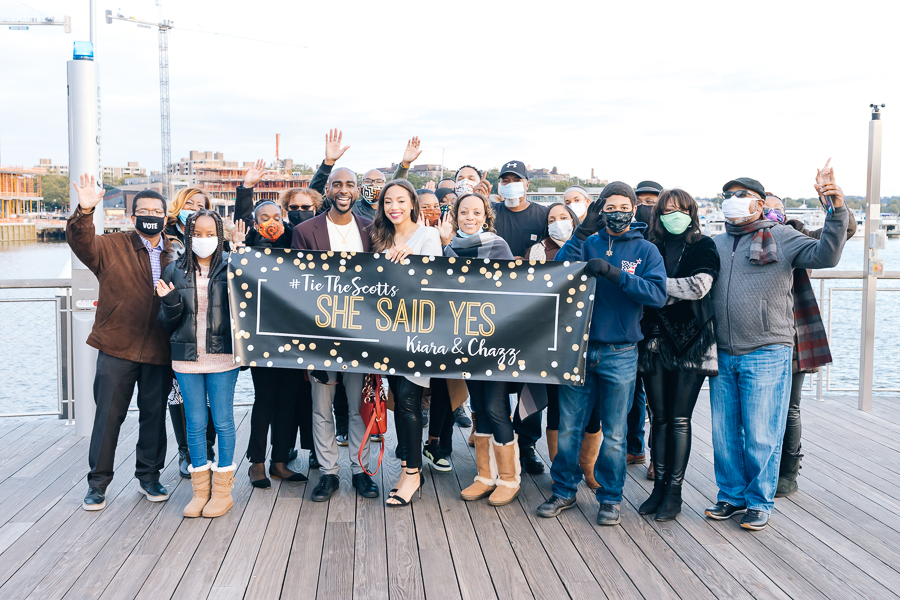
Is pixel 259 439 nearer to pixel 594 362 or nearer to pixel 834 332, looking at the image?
pixel 594 362

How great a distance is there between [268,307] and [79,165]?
7.39 feet

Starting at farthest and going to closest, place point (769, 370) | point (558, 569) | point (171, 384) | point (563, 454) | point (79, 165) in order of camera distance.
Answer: point (79, 165) < point (171, 384) < point (563, 454) < point (769, 370) < point (558, 569)

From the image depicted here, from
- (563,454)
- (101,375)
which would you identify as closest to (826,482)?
(563,454)

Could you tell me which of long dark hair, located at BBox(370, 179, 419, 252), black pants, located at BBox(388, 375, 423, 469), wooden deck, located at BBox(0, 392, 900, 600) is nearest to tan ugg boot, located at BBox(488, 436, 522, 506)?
wooden deck, located at BBox(0, 392, 900, 600)

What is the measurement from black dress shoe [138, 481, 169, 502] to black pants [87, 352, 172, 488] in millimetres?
31

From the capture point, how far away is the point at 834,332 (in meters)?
20.7

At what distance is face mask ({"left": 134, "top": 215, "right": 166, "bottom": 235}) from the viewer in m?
3.76

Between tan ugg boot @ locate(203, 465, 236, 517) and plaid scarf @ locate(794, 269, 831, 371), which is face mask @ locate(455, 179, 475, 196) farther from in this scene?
tan ugg boot @ locate(203, 465, 236, 517)

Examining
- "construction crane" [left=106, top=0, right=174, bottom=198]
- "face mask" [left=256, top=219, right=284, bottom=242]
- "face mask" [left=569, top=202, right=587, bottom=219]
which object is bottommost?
"face mask" [left=256, top=219, right=284, bottom=242]

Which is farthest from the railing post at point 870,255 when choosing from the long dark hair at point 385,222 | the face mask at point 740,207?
the long dark hair at point 385,222

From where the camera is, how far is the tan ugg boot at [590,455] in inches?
165

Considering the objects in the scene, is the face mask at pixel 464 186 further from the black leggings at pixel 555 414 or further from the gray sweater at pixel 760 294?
the gray sweater at pixel 760 294

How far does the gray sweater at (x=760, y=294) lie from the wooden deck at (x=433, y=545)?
3.40 feet

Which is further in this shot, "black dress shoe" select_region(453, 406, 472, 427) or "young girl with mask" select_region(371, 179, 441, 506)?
"black dress shoe" select_region(453, 406, 472, 427)
